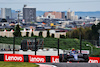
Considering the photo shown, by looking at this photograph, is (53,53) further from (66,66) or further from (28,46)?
(66,66)

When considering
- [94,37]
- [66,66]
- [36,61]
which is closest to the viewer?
[66,66]

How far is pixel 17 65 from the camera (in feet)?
44.5

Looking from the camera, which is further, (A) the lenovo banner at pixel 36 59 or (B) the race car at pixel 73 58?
(B) the race car at pixel 73 58

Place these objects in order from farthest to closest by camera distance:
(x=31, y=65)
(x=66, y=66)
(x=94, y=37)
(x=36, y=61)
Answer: (x=94, y=37), (x=36, y=61), (x=31, y=65), (x=66, y=66)

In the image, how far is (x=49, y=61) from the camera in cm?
1495

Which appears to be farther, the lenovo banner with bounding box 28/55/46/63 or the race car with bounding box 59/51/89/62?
the race car with bounding box 59/51/89/62

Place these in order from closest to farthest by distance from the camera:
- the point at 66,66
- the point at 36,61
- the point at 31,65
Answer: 1. the point at 66,66
2. the point at 31,65
3. the point at 36,61

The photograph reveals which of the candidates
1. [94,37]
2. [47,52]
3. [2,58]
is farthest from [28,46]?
[94,37]

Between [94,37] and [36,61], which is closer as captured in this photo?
[36,61]

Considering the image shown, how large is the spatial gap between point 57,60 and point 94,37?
207ft

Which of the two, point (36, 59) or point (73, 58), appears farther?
point (73, 58)

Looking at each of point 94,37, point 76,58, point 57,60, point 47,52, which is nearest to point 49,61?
point 57,60

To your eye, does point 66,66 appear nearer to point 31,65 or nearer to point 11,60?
point 31,65

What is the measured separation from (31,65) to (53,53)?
33.8 ft
